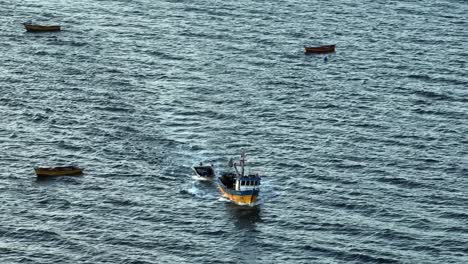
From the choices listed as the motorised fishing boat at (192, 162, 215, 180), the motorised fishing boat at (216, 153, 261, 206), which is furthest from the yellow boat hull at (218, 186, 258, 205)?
the motorised fishing boat at (192, 162, 215, 180)

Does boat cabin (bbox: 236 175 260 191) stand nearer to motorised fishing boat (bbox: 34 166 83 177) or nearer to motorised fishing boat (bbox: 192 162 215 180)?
motorised fishing boat (bbox: 192 162 215 180)

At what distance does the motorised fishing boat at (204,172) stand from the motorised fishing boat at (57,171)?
20.5m

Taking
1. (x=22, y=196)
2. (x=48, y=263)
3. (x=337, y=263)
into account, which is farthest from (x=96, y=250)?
(x=337, y=263)

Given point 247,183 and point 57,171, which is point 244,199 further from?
point 57,171

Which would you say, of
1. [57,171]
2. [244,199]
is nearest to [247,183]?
[244,199]

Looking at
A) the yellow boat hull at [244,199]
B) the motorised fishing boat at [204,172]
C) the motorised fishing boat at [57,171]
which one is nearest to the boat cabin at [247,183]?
the yellow boat hull at [244,199]

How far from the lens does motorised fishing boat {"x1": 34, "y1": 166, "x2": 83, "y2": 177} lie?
184750 mm

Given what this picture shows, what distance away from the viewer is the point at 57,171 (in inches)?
7313

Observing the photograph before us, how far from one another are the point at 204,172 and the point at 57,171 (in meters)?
25.6

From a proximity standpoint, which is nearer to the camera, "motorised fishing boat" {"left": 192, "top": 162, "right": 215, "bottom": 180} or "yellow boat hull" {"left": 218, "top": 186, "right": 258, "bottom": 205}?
"yellow boat hull" {"left": 218, "top": 186, "right": 258, "bottom": 205}

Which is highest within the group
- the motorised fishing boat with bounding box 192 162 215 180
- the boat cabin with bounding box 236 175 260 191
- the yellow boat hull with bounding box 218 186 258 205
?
the boat cabin with bounding box 236 175 260 191

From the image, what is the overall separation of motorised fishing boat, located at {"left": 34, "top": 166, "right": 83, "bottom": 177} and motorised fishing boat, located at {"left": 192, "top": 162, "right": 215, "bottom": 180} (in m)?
20.5

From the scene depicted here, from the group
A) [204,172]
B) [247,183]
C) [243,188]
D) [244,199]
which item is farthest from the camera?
[204,172]

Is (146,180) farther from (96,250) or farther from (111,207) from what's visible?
(96,250)
